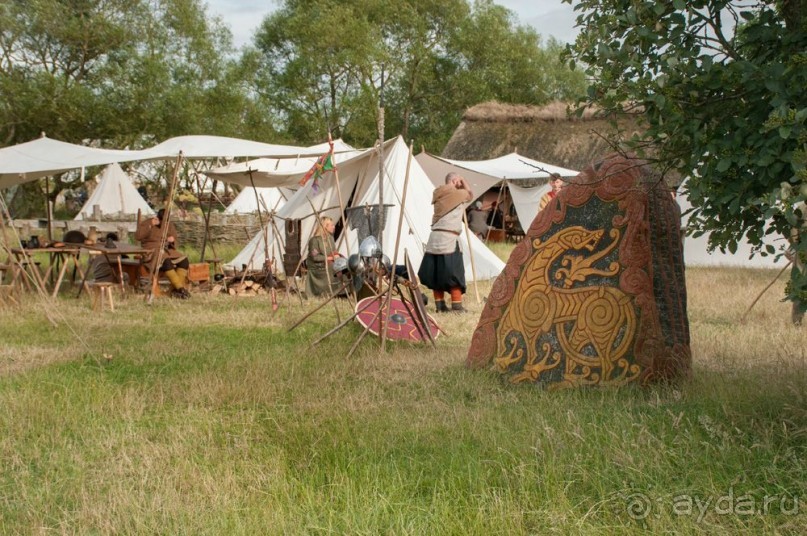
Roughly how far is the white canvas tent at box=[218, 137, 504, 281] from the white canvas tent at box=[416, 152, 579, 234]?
2.40 metres

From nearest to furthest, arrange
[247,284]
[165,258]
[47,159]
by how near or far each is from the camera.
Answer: [165,258], [47,159], [247,284]

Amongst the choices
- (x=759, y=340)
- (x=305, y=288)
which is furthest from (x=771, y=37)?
(x=305, y=288)

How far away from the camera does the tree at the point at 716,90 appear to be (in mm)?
3135

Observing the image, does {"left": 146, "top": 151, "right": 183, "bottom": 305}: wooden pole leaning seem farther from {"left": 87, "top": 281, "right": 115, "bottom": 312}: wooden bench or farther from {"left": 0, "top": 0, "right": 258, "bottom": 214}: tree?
{"left": 0, "top": 0, "right": 258, "bottom": 214}: tree

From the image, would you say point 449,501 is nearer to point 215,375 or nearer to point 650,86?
point 650,86

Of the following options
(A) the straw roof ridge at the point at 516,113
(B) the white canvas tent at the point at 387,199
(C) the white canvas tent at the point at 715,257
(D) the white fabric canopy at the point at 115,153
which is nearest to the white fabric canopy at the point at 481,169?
(C) the white canvas tent at the point at 715,257

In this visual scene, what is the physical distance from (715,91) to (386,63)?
31461 mm

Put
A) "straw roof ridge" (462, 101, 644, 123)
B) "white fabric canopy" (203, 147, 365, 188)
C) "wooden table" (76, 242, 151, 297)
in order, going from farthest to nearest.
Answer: "straw roof ridge" (462, 101, 644, 123)
"white fabric canopy" (203, 147, 365, 188)
"wooden table" (76, 242, 151, 297)

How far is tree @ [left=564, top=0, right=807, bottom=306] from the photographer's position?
313 centimetres

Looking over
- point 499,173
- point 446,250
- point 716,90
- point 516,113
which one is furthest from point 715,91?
point 516,113

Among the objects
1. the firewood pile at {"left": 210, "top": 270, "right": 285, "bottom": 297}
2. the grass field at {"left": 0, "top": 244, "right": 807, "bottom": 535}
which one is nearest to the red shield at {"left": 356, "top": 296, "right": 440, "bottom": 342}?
the grass field at {"left": 0, "top": 244, "right": 807, "bottom": 535}

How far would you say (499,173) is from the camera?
16.4 meters

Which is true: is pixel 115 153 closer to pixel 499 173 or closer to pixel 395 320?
pixel 395 320

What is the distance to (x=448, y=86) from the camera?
35.8 meters
